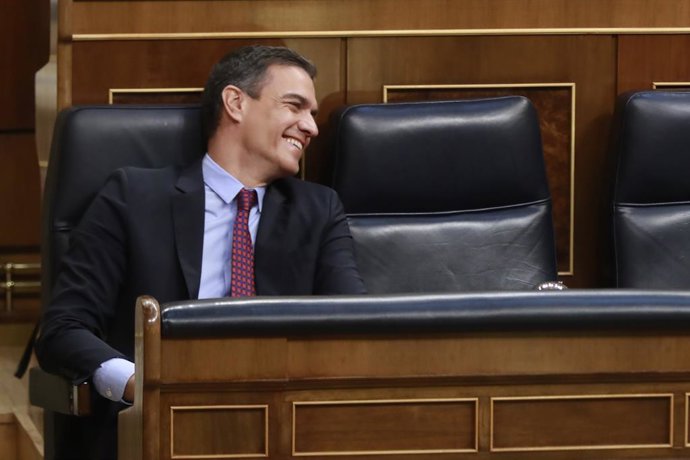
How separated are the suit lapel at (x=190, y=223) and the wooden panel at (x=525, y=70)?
29 centimetres

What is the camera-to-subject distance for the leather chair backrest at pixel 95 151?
1.45m

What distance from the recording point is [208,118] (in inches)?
59.7

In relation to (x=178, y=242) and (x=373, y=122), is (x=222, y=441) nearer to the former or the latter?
(x=178, y=242)

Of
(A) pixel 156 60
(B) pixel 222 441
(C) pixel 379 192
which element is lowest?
(B) pixel 222 441

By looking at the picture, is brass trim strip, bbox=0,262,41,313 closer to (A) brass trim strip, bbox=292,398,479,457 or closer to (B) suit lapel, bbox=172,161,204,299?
(B) suit lapel, bbox=172,161,204,299

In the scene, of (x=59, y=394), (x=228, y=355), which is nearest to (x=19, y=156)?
(x=59, y=394)

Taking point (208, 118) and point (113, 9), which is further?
point (113, 9)

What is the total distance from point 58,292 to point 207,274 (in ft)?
0.54

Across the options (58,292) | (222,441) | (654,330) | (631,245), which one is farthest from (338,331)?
(631,245)

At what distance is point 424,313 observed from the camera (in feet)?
3.00

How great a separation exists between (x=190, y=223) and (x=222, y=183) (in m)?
0.07

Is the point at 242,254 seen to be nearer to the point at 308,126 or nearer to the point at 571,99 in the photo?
the point at 308,126

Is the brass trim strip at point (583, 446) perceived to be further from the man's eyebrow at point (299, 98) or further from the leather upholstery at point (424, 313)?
the man's eyebrow at point (299, 98)

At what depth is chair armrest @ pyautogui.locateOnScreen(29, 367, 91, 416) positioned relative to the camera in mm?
1293
